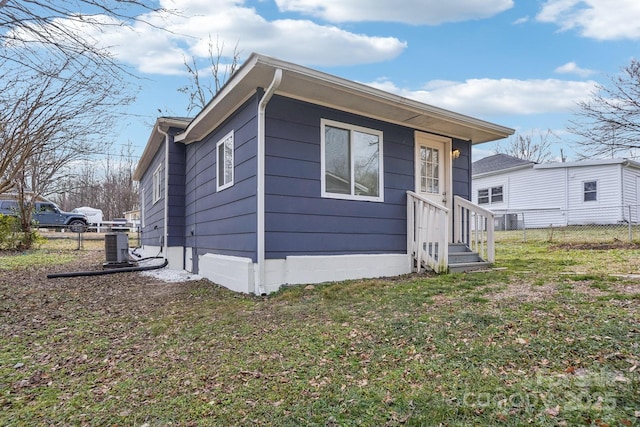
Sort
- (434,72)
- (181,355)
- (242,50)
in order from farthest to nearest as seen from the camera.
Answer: (242,50)
(434,72)
(181,355)

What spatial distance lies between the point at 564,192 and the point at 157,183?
15971 mm

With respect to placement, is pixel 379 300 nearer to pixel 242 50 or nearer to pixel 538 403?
pixel 538 403

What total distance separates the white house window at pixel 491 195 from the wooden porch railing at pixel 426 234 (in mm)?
13712

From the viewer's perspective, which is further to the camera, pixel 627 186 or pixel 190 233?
pixel 627 186

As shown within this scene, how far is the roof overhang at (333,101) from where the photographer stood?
4266mm

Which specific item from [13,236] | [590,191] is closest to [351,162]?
[13,236]

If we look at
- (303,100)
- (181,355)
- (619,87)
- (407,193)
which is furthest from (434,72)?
(181,355)

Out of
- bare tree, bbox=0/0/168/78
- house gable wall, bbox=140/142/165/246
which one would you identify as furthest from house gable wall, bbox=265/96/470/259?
house gable wall, bbox=140/142/165/246

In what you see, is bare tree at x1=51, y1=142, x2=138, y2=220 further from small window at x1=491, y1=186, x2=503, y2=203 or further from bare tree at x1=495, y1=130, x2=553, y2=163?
bare tree at x1=495, y1=130, x2=553, y2=163

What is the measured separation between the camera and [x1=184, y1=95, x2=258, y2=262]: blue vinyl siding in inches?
189

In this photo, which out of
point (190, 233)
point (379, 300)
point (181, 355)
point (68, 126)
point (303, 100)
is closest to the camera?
point (181, 355)

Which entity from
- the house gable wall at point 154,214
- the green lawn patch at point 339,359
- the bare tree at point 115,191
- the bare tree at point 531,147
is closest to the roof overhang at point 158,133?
the house gable wall at point 154,214

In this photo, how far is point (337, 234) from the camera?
522 centimetres

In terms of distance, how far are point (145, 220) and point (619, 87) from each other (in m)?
14.1
